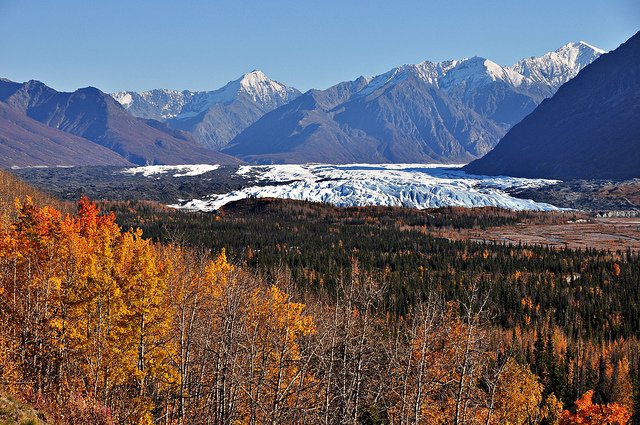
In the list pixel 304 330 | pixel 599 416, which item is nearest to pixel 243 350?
pixel 304 330

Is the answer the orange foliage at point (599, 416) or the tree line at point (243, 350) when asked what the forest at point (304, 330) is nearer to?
the tree line at point (243, 350)

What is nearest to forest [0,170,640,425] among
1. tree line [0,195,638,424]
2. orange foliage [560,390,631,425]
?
tree line [0,195,638,424]

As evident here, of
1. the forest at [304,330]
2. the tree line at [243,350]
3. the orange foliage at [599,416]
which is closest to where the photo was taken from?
the tree line at [243,350]

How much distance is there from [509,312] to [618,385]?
3632 centimetres

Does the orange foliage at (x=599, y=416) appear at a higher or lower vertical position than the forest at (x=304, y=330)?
lower

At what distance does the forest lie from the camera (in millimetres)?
29062

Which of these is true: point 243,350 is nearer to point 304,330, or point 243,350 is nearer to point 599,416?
point 304,330

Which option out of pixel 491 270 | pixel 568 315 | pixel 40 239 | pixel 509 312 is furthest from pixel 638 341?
pixel 40 239

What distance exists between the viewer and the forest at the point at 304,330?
29062 mm

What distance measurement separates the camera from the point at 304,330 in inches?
2334

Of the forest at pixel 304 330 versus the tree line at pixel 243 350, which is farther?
the forest at pixel 304 330

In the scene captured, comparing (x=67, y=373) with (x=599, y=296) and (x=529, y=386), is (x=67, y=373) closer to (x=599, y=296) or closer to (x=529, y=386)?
(x=529, y=386)

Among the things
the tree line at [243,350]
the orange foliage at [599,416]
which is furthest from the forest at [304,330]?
the orange foliage at [599,416]

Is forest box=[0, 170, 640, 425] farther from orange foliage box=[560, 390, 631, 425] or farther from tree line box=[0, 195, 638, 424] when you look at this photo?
orange foliage box=[560, 390, 631, 425]
